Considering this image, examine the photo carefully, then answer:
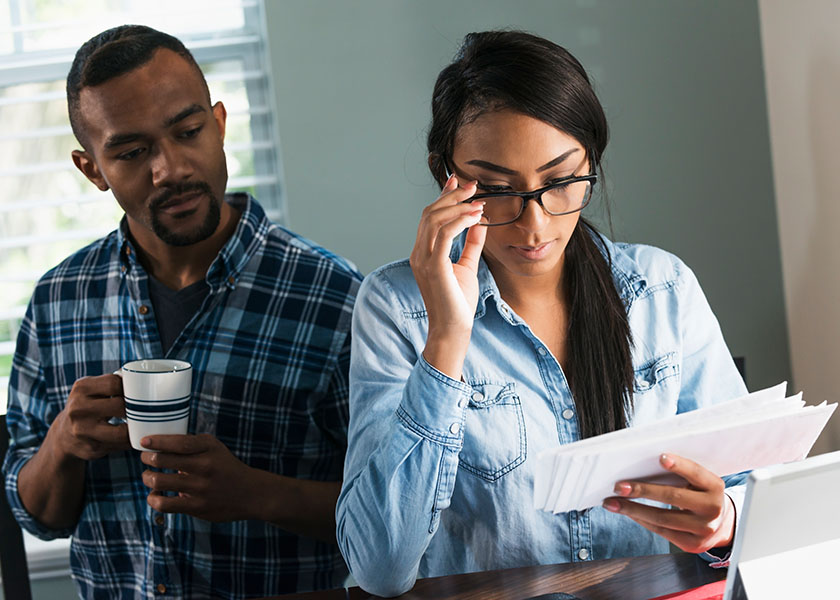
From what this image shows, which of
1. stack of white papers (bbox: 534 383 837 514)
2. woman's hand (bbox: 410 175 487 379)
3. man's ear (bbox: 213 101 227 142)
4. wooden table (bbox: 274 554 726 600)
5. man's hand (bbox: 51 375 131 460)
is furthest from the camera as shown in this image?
man's ear (bbox: 213 101 227 142)

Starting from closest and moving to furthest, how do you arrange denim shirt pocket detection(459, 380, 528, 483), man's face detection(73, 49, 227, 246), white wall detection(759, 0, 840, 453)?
denim shirt pocket detection(459, 380, 528, 483)
man's face detection(73, 49, 227, 246)
white wall detection(759, 0, 840, 453)

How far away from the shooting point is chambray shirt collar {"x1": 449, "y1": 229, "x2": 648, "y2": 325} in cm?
135

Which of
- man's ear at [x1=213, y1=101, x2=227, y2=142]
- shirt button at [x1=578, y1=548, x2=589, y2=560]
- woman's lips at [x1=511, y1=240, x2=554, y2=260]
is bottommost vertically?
shirt button at [x1=578, y1=548, x2=589, y2=560]

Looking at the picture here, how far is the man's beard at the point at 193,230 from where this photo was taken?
1.60 meters

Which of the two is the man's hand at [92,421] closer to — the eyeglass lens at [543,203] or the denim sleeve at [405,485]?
the denim sleeve at [405,485]

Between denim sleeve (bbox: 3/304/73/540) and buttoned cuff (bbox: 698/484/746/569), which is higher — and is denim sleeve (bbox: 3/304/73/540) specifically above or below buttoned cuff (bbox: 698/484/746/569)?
above

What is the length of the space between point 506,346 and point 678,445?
48cm

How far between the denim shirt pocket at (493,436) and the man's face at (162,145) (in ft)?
2.11

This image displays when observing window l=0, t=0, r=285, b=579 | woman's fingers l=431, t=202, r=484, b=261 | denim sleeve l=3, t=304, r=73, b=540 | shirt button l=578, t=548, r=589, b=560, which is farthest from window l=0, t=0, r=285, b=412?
shirt button l=578, t=548, r=589, b=560

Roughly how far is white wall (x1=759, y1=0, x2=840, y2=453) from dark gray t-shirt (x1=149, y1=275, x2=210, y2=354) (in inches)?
52.7

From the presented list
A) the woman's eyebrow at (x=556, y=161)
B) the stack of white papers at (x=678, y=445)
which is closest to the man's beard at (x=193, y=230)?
the woman's eyebrow at (x=556, y=161)

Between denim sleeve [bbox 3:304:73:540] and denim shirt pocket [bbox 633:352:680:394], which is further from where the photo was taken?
denim sleeve [bbox 3:304:73:540]

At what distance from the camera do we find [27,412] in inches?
67.8

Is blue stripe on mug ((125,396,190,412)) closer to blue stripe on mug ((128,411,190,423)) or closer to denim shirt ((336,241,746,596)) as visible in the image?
blue stripe on mug ((128,411,190,423))
